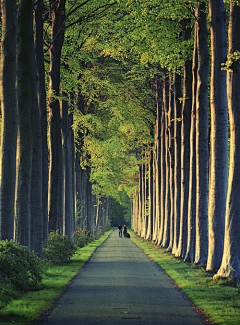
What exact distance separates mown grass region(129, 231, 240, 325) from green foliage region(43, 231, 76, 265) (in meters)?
5.27

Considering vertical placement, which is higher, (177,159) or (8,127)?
(177,159)

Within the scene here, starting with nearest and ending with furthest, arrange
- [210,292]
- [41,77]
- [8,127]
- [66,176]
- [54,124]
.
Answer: [210,292], [8,127], [41,77], [54,124], [66,176]

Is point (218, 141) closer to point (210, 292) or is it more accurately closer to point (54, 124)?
point (210, 292)

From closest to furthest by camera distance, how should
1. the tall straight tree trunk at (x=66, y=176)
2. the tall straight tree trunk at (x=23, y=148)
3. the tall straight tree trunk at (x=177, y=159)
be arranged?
the tall straight tree trunk at (x=23, y=148)
the tall straight tree trunk at (x=177, y=159)
the tall straight tree trunk at (x=66, y=176)

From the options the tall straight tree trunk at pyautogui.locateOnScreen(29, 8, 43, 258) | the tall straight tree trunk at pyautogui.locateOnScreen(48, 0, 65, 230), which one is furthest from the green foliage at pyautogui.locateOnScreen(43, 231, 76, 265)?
the tall straight tree trunk at pyautogui.locateOnScreen(29, 8, 43, 258)

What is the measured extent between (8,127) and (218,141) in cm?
757

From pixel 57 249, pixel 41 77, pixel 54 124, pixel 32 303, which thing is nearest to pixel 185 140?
pixel 54 124

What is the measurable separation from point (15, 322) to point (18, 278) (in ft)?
10.8

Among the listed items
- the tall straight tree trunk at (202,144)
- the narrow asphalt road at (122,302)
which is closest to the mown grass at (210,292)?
the narrow asphalt road at (122,302)

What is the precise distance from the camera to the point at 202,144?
19891 millimetres

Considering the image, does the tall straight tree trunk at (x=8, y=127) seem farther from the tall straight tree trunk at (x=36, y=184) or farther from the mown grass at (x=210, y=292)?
the mown grass at (x=210, y=292)

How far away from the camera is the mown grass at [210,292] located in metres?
9.77

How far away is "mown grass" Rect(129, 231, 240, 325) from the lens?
977 centimetres

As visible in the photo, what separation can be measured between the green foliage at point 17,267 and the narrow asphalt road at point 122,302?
45.2 inches
